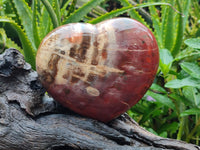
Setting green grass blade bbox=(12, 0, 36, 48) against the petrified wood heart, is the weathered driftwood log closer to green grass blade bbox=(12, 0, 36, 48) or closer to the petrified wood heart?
the petrified wood heart

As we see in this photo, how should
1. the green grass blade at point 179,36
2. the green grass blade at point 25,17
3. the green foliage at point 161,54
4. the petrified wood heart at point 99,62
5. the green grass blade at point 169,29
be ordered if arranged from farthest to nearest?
1. the green grass blade at point 169,29
2. the green grass blade at point 179,36
3. the green grass blade at point 25,17
4. the green foliage at point 161,54
5. the petrified wood heart at point 99,62

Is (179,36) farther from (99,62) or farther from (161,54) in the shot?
(99,62)

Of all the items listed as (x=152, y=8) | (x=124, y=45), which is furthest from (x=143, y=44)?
(x=152, y=8)

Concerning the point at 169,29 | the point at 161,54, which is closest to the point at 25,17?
the point at 161,54

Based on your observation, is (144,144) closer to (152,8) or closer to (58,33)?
(58,33)

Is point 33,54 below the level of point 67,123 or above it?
above

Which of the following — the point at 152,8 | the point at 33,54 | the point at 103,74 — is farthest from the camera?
the point at 152,8

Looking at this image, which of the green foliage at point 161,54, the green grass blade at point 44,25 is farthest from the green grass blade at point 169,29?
the green grass blade at point 44,25

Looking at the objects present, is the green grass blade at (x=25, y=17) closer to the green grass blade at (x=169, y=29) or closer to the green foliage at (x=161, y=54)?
the green foliage at (x=161, y=54)
